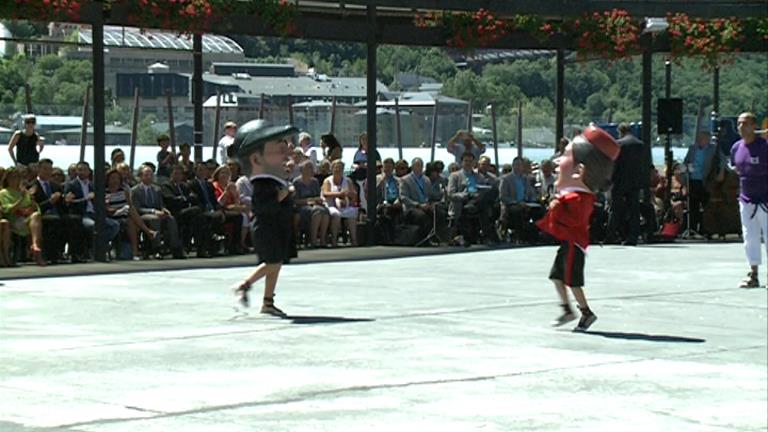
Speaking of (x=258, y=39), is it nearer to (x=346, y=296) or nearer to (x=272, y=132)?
(x=346, y=296)

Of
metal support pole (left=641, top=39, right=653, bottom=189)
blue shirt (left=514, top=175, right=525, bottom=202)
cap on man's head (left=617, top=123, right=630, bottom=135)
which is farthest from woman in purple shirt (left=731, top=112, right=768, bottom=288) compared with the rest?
metal support pole (left=641, top=39, right=653, bottom=189)

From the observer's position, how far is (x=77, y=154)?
2184cm

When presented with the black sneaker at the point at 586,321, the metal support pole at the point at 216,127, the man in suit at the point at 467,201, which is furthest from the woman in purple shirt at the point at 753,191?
the metal support pole at the point at 216,127

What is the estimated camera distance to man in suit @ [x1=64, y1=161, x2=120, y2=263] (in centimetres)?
1967

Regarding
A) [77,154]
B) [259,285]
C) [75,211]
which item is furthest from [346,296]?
[77,154]

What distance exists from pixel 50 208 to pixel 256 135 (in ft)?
21.5

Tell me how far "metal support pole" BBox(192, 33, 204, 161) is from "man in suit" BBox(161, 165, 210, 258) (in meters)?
3.20

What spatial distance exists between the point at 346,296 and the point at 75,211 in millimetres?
5372

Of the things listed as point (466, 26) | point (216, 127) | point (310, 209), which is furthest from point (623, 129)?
point (216, 127)

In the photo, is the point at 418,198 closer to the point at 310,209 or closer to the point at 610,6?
the point at 310,209

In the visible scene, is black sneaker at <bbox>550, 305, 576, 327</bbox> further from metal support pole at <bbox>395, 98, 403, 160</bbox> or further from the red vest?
metal support pole at <bbox>395, 98, 403, 160</bbox>

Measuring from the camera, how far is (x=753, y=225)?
16438 millimetres

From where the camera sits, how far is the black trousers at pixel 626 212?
23703 mm

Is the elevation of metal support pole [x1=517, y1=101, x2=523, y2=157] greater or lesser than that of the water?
greater
